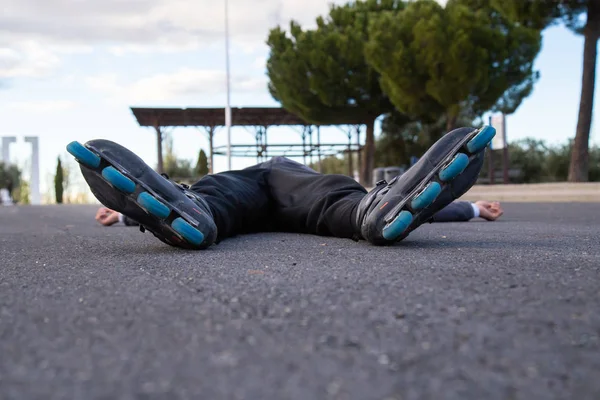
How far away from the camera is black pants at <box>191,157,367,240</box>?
7.27 ft

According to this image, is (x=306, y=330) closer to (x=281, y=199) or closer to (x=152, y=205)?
(x=152, y=205)

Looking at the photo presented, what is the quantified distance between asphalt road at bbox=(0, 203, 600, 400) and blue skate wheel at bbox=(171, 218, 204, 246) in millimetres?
150

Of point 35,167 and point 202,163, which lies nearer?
point 202,163

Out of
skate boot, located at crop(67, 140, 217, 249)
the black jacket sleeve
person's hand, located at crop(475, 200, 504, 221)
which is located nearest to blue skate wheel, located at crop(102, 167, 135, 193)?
skate boot, located at crop(67, 140, 217, 249)

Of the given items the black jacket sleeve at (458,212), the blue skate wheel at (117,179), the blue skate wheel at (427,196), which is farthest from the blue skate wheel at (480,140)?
the black jacket sleeve at (458,212)

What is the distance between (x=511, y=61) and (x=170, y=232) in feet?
56.4

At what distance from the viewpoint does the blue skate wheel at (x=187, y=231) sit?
1729 millimetres

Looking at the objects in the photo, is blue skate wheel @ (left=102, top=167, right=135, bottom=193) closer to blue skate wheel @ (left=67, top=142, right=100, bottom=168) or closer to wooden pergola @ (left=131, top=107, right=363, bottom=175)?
blue skate wheel @ (left=67, top=142, right=100, bottom=168)

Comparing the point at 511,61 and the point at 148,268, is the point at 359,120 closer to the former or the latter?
the point at 511,61

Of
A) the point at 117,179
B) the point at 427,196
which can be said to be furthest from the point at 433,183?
the point at 117,179

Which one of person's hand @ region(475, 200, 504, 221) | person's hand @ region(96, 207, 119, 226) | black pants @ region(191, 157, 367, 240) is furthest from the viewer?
person's hand @ region(96, 207, 119, 226)

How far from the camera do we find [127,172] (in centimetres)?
171

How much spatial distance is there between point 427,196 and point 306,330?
87 centimetres

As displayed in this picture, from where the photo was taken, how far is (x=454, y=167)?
168 centimetres
